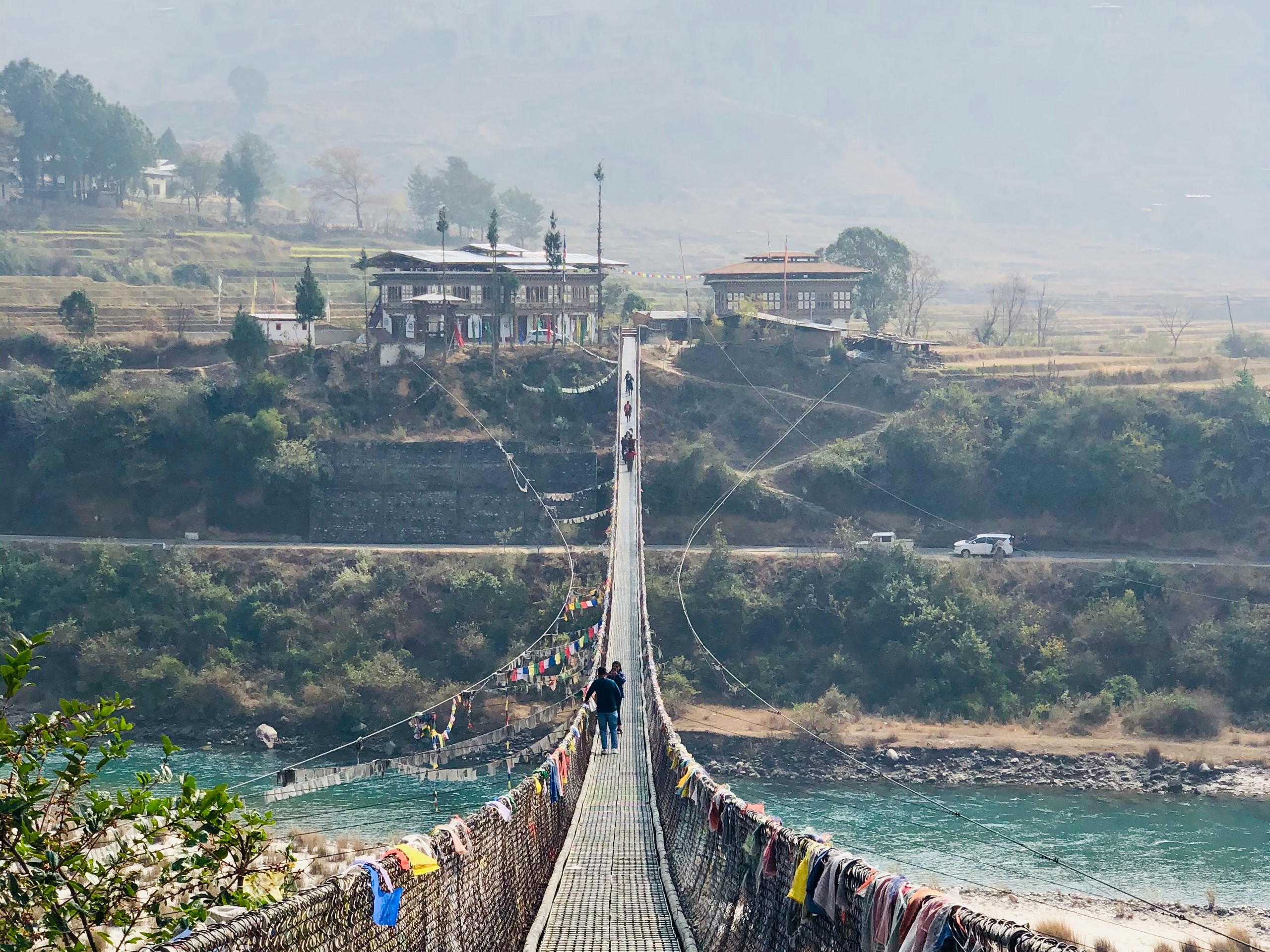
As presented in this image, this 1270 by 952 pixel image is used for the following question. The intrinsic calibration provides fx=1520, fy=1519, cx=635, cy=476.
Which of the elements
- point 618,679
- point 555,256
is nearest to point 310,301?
point 555,256

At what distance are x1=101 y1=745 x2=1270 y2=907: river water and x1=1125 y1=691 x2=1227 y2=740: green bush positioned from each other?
2977 millimetres

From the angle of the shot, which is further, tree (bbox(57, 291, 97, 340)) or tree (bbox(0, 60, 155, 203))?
tree (bbox(0, 60, 155, 203))

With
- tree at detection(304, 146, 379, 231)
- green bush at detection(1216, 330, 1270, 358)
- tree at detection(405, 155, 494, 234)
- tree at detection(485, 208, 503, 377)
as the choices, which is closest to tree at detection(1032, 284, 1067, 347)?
green bush at detection(1216, 330, 1270, 358)

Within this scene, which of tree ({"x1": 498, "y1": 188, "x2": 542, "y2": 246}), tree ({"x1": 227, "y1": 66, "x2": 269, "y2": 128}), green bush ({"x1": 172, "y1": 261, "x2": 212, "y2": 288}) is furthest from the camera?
tree ({"x1": 227, "y1": 66, "x2": 269, "y2": 128})

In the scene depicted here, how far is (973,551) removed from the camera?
104ft

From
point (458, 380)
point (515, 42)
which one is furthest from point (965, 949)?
point (515, 42)

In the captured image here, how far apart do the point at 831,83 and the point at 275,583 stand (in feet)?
540

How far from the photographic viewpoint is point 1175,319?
243ft

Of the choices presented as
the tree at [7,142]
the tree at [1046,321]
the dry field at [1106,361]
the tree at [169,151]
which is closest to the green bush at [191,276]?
the tree at [7,142]

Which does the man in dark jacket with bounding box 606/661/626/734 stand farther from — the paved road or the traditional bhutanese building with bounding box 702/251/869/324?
the traditional bhutanese building with bounding box 702/251/869/324

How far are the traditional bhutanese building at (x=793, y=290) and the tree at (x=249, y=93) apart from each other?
426ft

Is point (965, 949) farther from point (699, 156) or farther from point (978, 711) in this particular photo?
point (699, 156)

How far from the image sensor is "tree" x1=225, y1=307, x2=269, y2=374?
36.1 meters

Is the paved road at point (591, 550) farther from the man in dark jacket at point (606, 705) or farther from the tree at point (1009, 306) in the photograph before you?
the tree at point (1009, 306)
